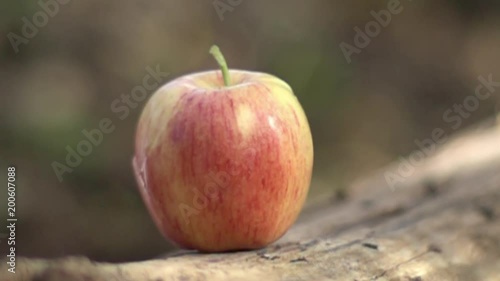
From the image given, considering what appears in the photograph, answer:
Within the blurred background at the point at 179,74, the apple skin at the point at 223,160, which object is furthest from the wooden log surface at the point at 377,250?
the blurred background at the point at 179,74

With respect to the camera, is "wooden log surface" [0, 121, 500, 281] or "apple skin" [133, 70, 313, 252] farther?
"apple skin" [133, 70, 313, 252]

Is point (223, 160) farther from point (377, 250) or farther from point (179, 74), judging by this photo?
point (179, 74)

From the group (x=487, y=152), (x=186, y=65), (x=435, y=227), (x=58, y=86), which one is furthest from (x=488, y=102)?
(x=435, y=227)

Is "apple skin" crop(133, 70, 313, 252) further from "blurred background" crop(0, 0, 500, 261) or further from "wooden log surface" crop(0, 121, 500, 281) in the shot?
"blurred background" crop(0, 0, 500, 261)

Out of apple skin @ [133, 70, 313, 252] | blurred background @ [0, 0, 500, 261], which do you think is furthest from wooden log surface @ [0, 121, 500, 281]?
blurred background @ [0, 0, 500, 261]

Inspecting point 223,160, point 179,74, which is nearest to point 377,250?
point 223,160

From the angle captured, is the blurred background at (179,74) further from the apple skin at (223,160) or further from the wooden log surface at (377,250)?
the apple skin at (223,160)

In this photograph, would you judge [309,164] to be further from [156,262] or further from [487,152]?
[487,152]
